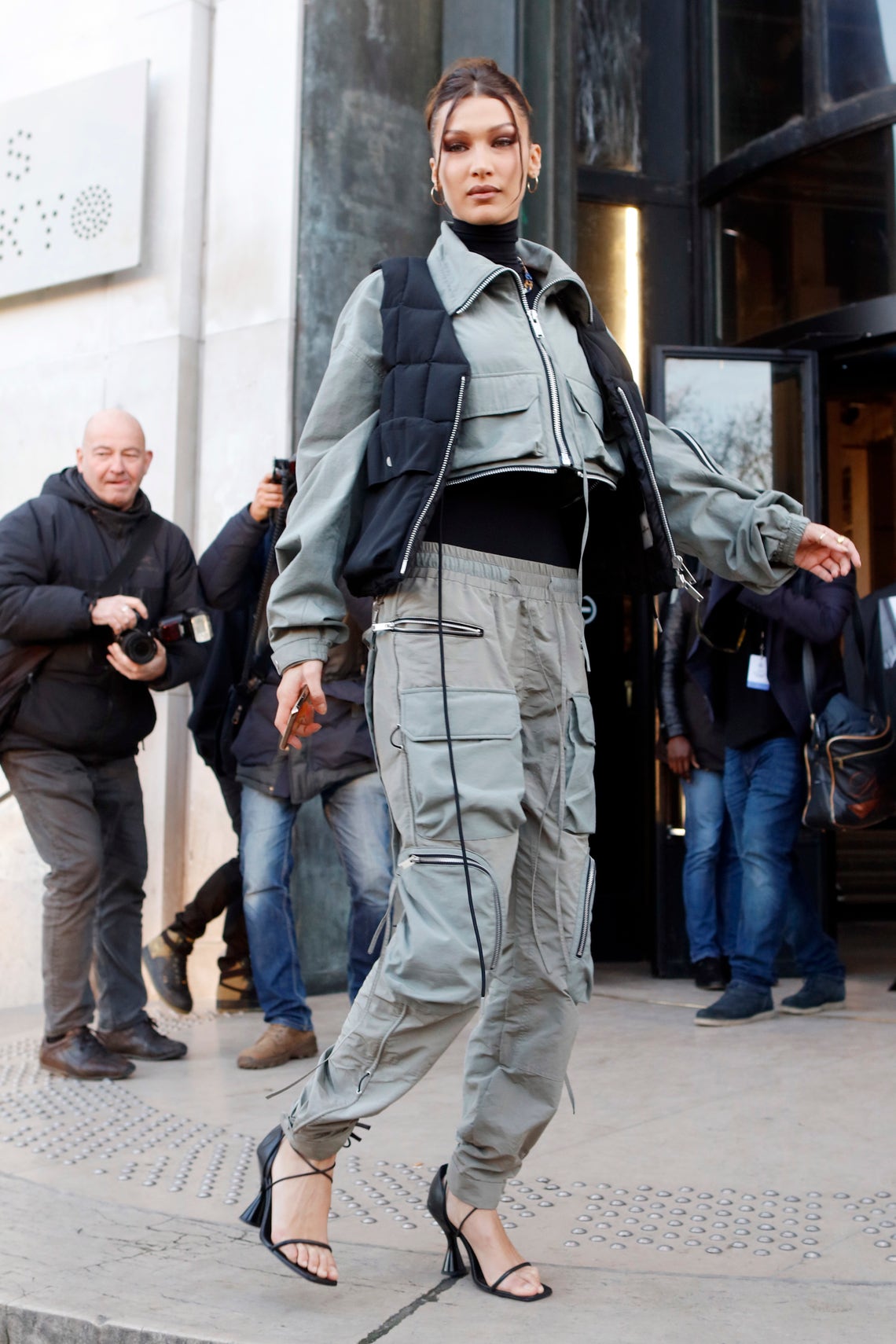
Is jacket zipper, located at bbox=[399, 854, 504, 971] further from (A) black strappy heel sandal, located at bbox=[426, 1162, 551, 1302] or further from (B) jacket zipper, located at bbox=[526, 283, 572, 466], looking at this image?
(B) jacket zipper, located at bbox=[526, 283, 572, 466]

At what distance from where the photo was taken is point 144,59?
256 inches

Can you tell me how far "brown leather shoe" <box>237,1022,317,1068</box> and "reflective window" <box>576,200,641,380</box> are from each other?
363cm

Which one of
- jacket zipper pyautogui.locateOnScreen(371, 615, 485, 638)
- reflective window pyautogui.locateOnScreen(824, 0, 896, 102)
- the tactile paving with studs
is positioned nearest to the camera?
jacket zipper pyautogui.locateOnScreen(371, 615, 485, 638)

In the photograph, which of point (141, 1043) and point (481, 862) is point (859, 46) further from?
point (481, 862)

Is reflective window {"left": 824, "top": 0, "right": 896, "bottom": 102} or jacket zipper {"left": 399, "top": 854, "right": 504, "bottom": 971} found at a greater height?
reflective window {"left": 824, "top": 0, "right": 896, "bottom": 102}

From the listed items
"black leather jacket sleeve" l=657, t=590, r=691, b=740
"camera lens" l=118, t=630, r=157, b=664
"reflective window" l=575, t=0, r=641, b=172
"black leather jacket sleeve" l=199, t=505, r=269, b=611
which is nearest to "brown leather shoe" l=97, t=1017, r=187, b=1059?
"camera lens" l=118, t=630, r=157, b=664

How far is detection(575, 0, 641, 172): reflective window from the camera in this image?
22.6 feet

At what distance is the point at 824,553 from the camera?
2.66m

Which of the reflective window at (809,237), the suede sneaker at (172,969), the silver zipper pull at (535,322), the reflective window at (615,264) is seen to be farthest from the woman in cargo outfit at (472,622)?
the reflective window at (615,264)

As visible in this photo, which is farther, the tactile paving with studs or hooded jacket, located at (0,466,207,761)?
hooded jacket, located at (0,466,207,761)

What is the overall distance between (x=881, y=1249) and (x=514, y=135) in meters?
2.21

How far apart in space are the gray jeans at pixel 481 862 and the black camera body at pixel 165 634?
213 centimetres

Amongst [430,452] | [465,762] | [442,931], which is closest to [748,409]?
[430,452]

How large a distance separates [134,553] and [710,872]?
2.78 metres
